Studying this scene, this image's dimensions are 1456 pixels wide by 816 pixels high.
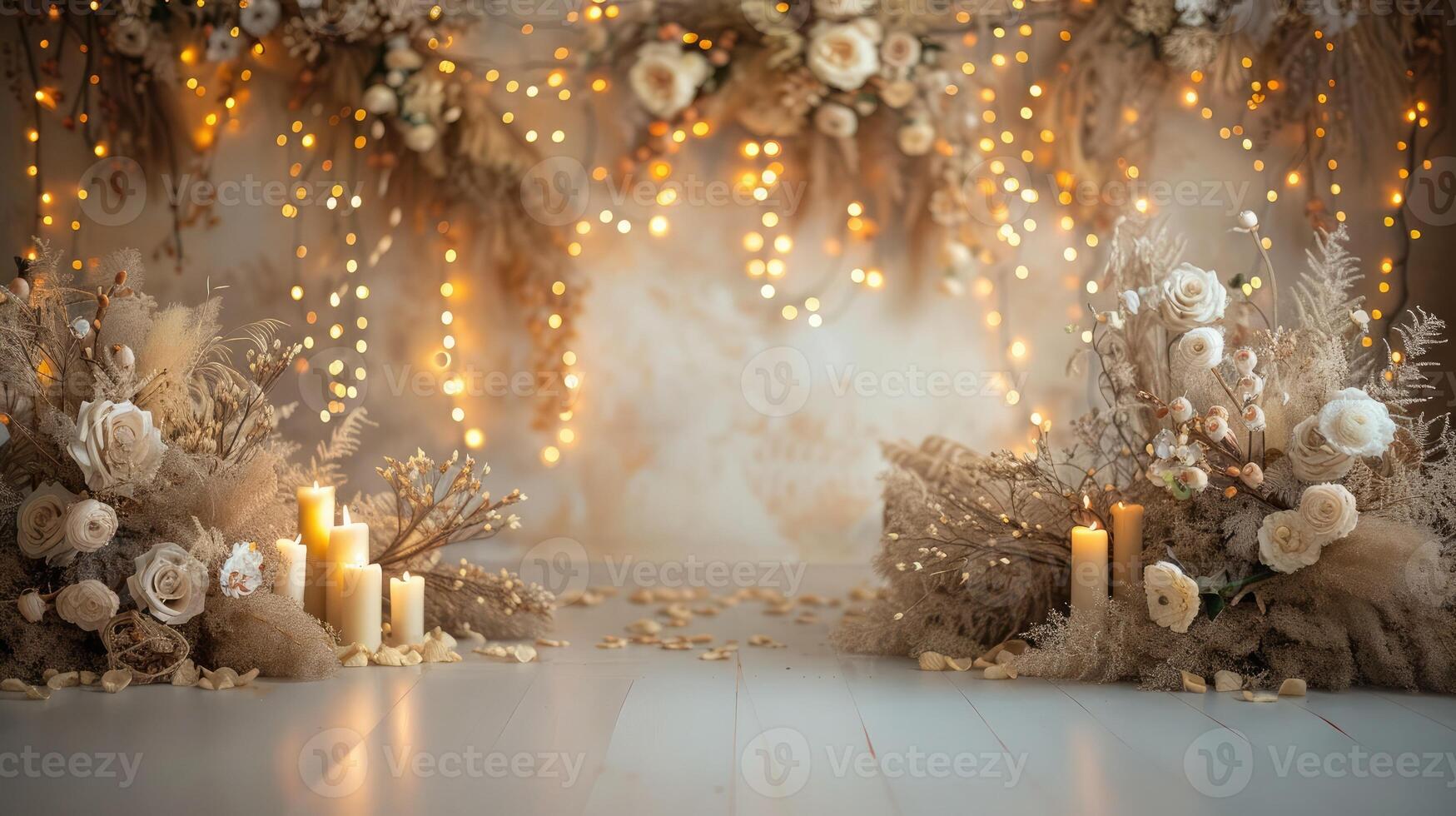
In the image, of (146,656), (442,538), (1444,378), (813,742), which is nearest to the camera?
(813,742)

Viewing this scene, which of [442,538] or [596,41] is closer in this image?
[442,538]

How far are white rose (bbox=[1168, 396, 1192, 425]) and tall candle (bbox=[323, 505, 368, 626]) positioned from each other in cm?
150

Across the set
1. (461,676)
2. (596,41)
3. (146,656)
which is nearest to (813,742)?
(461,676)

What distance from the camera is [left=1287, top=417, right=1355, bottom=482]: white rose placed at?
193cm

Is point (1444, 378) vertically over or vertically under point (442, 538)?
over

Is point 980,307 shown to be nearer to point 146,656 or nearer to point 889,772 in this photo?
point 889,772

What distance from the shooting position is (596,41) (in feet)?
10.8

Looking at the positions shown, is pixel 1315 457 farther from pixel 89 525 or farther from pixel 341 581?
pixel 89 525

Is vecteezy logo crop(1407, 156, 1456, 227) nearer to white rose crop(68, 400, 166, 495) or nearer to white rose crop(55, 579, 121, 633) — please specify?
white rose crop(68, 400, 166, 495)

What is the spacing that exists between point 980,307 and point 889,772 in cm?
208

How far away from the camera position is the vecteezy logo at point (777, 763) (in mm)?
1473

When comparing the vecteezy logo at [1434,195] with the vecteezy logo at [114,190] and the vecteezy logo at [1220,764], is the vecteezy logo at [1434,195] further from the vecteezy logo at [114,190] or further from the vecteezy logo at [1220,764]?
the vecteezy logo at [114,190]

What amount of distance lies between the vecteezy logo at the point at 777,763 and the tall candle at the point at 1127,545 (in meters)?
0.73

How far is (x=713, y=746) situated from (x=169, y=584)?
98cm
